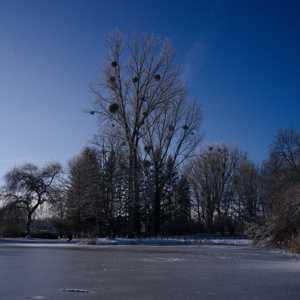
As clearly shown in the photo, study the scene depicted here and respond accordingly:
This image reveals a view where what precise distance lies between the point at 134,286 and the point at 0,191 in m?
52.9

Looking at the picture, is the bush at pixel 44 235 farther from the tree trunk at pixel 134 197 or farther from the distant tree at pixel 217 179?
the distant tree at pixel 217 179

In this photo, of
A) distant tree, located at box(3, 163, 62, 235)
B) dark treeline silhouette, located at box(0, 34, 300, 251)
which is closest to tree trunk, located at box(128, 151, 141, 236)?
dark treeline silhouette, located at box(0, 34, 300, 251)

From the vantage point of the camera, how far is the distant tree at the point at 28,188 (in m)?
56.7

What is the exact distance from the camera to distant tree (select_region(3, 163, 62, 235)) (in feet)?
186

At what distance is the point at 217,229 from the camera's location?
5316cm

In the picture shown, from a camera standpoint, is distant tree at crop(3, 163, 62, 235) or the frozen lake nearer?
the frozen lake

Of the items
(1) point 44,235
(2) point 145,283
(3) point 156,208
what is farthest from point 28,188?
(2) point 145,283

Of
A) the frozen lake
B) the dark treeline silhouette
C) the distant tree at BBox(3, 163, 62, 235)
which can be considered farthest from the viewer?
the distant tree at BBox(3, 163, 62, 235)

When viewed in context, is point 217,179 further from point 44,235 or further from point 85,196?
point 44,235

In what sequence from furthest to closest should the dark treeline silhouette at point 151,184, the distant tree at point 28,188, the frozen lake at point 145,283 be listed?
the distant tree at point 28,188
the dark treeline silhouette at point 151,184
the frozen lake at point 145,283

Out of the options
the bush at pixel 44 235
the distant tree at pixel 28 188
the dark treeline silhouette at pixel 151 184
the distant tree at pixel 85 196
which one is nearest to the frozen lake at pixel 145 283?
the dark treeline silhouette at pixel 151 184

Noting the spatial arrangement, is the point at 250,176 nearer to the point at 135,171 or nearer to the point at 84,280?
the point at 135,171

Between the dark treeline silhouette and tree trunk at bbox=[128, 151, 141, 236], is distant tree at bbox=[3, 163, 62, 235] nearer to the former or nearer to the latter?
the dark treeline silhouette

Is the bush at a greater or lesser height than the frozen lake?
greater
